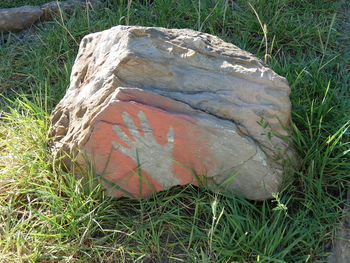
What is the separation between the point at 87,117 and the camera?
2.27 meters

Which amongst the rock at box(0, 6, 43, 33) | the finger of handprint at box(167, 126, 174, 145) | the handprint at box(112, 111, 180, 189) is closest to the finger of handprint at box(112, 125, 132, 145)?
the handprint at box(112, 111, 180, 189)

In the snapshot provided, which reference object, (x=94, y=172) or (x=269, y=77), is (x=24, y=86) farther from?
(x=269, y=77)

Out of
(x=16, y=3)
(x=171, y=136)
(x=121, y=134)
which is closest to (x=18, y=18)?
(x=16, y=3)

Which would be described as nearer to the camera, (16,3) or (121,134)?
(121,134)

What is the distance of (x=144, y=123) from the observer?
2199 mm

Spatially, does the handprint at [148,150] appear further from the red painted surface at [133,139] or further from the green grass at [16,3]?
the green grass at [16,3]

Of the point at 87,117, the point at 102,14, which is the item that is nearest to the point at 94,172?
the point at 87,117

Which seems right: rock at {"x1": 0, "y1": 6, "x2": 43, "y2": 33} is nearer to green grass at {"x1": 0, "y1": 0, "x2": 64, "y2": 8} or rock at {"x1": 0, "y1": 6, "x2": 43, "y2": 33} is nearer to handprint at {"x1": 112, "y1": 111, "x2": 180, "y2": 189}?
green grass at {"x1": 0, "y1": 0, "x2": 64, "y2": 8}

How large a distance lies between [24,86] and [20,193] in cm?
110

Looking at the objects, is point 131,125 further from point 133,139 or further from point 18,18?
point 18,18

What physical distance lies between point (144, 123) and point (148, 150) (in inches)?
5.4

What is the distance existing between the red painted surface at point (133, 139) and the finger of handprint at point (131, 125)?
1 cm

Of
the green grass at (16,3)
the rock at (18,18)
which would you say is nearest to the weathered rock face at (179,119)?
the rock at (18,18)

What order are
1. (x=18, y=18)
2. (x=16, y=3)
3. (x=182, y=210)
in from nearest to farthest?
(x=182, y=210) < (x=18, y=18) < (x=16, y=3)
